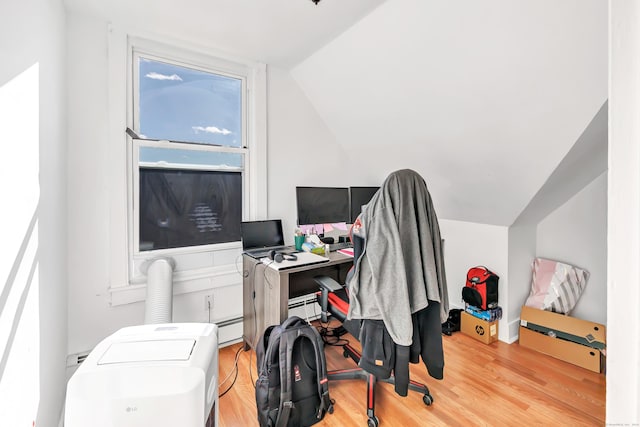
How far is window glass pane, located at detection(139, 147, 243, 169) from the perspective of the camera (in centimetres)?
215

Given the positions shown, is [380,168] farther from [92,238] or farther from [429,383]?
[92,238]

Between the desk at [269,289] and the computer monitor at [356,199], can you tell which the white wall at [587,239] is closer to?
the computer monitor at [356,199]

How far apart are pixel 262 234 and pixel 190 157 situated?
0.84 metres

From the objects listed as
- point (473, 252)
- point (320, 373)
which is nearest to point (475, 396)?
point (320, 373)

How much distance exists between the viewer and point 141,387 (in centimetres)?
88

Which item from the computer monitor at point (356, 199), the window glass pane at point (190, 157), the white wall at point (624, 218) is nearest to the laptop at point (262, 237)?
the window glass pane at point (190, 157)

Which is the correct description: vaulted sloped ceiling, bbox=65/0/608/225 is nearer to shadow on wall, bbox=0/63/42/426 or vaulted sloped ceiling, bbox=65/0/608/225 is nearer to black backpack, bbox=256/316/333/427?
shadow on wall, bbox=0/63/42/426

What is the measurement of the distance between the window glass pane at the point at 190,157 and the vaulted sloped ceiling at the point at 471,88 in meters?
1.00

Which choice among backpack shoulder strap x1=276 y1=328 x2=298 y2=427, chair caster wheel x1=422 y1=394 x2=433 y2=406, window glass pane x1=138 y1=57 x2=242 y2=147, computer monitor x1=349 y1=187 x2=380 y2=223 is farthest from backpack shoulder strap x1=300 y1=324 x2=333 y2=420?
window glass pane x1=138 y1=57 x2=242 y2=147

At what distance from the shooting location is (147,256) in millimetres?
2145

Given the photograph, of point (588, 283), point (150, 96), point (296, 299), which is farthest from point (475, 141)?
point (150, 96)

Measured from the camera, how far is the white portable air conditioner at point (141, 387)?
85 centimetres

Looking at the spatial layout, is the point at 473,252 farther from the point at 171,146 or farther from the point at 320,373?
the point at 171,146

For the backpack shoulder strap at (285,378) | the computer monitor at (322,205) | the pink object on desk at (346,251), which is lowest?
the backpack shoulder strap at (285,378)
